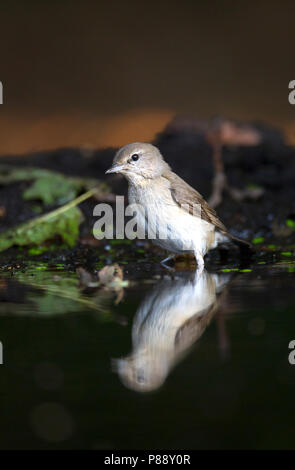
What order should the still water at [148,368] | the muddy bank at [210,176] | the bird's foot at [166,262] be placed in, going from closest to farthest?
the still water at [148,368] → the bird's foot at [166,262] → the muddy bank at [210,176]

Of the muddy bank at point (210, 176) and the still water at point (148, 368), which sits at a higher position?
the muddy bank at point (210, 176)

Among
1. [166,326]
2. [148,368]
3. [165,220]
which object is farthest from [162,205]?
[148,368]

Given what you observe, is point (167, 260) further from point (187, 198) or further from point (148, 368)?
point (148, 368)

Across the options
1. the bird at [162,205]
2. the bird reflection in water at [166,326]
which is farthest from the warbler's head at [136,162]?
the bird reflection in water at [166,326]

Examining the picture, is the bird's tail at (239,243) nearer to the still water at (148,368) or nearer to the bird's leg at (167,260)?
the bird's leg at (167,260)

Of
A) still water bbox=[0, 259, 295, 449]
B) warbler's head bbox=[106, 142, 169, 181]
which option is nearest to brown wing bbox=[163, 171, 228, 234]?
warbler's head bbox=[106, 142, 169, 181]

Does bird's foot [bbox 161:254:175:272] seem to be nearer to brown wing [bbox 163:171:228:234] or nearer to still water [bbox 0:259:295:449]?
brown wing [bbox 163:171:228:234]

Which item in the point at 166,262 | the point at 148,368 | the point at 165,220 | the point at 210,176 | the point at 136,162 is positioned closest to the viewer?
the point at 148,368
